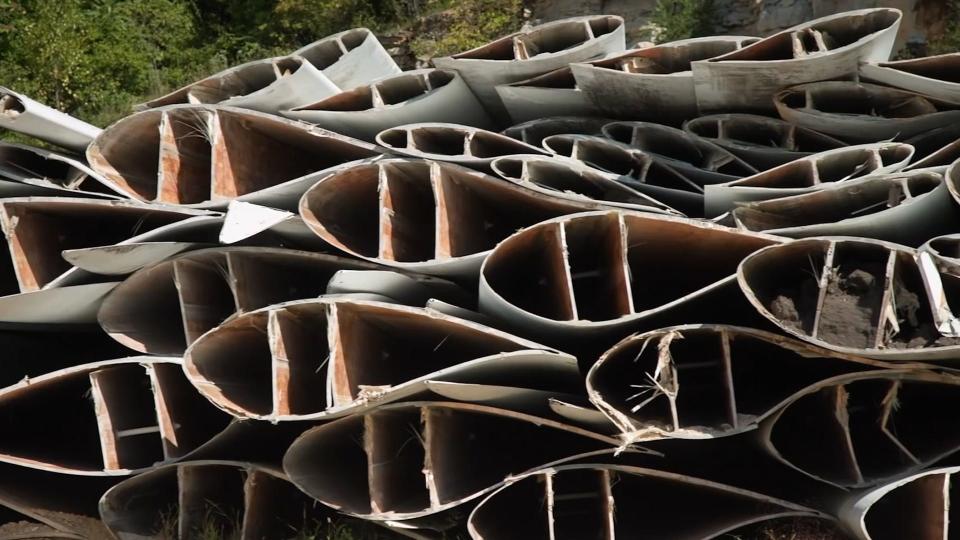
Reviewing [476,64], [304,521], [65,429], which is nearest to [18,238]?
[65,429]

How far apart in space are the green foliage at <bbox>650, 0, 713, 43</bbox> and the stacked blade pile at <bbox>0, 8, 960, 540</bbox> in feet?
11.8

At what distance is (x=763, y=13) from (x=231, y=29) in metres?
8.65

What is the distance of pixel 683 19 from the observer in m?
13.0

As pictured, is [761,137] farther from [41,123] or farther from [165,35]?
[165,35]

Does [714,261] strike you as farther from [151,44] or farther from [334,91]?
[151,44]

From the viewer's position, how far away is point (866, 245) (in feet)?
21.8

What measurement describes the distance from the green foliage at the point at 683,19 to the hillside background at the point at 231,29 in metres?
0.01

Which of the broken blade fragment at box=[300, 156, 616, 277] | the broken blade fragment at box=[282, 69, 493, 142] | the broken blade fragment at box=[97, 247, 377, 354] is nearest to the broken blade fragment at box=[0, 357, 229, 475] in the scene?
the broken blade fragment at box=[97, 247, 377, 354]

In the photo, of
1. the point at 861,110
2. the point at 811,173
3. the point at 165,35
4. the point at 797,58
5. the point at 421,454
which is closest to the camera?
the point at 811,173

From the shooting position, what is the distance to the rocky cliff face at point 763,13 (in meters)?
12.2

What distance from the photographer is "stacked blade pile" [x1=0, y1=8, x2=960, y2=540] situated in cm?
702

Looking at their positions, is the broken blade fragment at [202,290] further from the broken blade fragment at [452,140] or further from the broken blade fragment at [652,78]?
the broken blade fragment at [652,78]

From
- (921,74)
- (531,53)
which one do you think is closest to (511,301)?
(531,53)

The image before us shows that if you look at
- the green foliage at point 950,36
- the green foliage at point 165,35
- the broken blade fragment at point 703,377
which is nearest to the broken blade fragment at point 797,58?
the broken blade fragment at point 703,377
